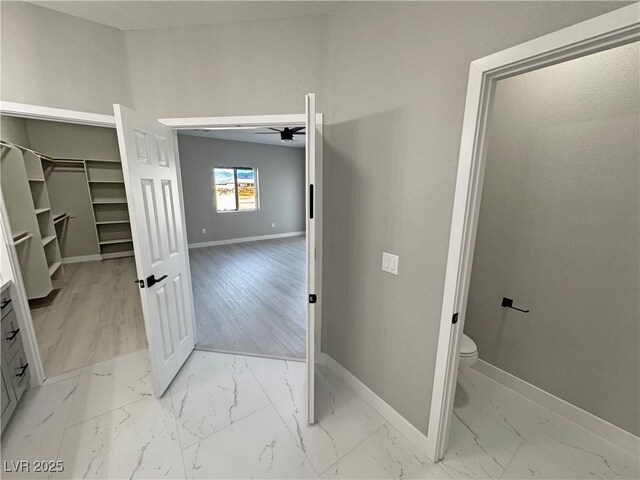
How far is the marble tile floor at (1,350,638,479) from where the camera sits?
1432mm

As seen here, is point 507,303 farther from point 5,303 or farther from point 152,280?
point 5,303

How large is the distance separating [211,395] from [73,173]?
5.25 m

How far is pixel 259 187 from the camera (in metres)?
7.07

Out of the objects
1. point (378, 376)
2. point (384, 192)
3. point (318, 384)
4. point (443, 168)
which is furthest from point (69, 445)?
point (443, 168)

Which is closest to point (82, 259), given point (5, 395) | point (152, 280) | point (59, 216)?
point (59, 216)

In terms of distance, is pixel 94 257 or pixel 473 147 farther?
pixel 94 257

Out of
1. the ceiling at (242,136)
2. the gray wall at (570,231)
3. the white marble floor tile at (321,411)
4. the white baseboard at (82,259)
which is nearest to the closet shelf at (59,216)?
the white baseboard at (82,259)

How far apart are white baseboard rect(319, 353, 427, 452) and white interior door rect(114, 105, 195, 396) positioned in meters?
1.24

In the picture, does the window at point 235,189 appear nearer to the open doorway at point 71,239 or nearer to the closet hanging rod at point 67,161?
the open doorway at point 71,239

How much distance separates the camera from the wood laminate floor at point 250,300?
2.61m

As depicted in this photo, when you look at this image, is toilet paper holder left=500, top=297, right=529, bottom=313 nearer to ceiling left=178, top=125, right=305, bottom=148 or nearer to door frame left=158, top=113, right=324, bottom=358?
door frame left=158, top=113, right=324, bottom=358

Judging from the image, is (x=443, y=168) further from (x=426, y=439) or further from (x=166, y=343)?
(x=166, y=343)

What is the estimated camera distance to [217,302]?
136 inches

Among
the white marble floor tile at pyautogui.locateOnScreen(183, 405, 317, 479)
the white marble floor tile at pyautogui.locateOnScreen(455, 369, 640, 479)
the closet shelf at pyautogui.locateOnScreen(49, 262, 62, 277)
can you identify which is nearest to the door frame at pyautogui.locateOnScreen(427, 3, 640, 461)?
the white marble floor tile at pyautogui.locateOnScreen(455, 369, 640, 479)
